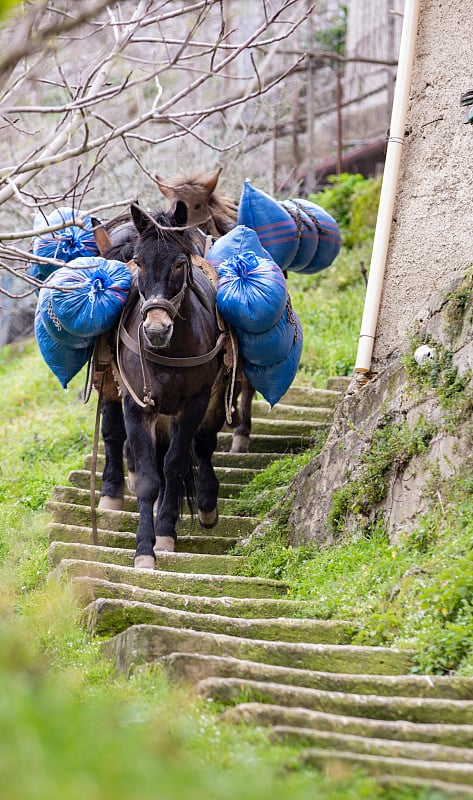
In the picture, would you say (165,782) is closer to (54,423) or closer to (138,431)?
(138,431)

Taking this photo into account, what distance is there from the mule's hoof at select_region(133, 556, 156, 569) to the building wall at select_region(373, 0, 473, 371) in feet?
8.49

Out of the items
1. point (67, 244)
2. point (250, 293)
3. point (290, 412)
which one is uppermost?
point (67, 244)

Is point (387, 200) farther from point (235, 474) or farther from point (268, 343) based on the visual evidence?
point (235, 474)

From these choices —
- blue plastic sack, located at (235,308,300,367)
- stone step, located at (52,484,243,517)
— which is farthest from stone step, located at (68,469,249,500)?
blue plastic sack, located at (235,308,300,367)

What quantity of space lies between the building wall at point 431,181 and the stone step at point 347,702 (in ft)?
14.1

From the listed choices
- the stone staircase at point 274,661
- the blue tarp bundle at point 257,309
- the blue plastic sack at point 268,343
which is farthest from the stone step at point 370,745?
the blue plastic sack at point 268,343

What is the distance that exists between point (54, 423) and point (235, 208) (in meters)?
4.81

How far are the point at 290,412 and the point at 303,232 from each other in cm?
234

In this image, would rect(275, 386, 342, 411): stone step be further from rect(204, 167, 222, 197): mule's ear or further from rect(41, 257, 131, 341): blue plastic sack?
rect(41, 257, 131, 341): blue plastic sack

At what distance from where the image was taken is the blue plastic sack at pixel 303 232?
9.98 m

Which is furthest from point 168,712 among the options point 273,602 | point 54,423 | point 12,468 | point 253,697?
point 54,423

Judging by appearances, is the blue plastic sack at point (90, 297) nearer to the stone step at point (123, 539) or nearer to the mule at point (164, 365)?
the mule at point (164, 365)

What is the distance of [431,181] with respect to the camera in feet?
28.4

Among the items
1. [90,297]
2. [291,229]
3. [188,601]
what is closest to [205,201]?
[291,229]
